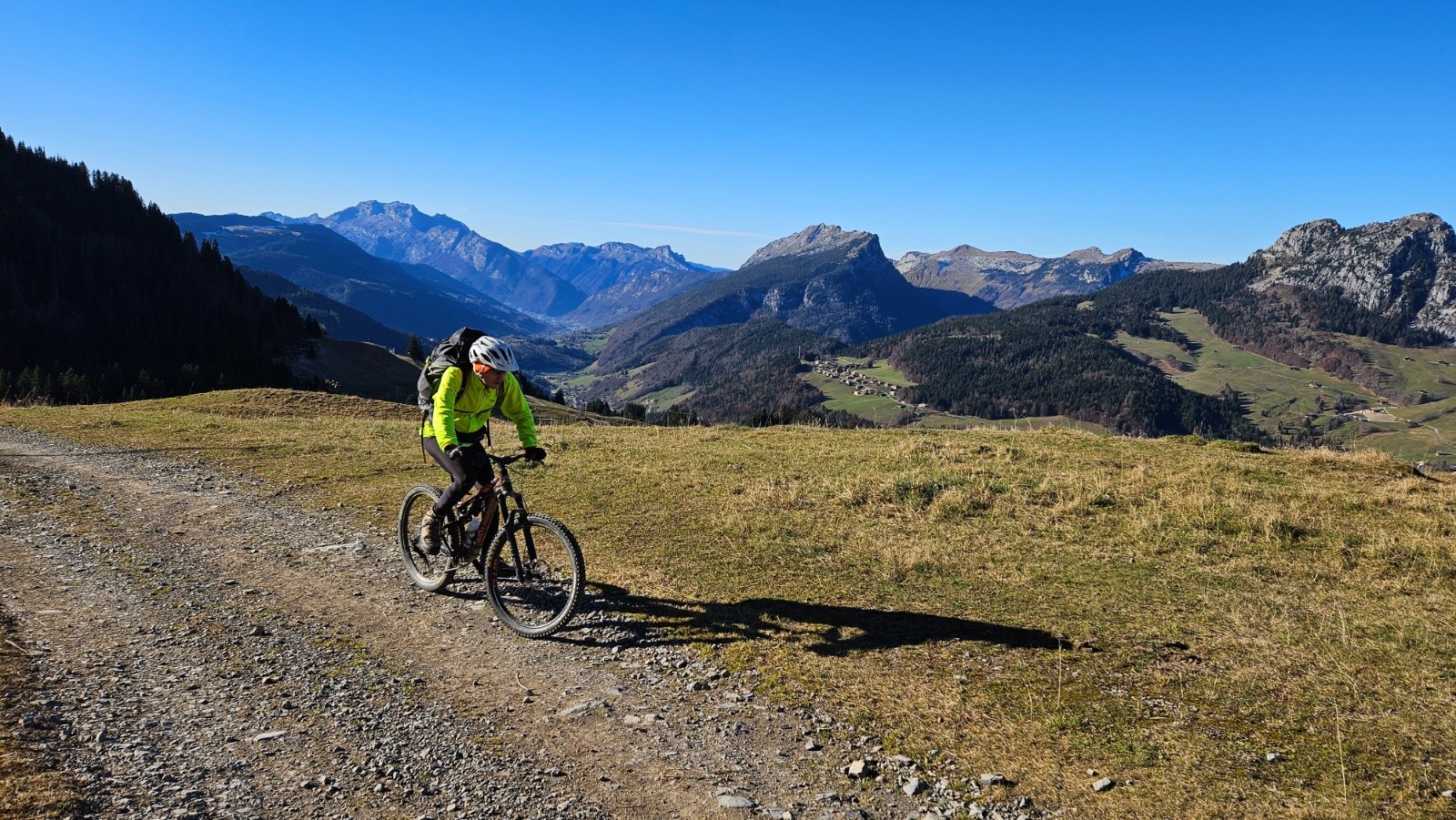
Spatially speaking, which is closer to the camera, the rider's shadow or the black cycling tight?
the rider's shadow

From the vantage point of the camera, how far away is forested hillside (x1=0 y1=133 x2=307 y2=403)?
11706cm

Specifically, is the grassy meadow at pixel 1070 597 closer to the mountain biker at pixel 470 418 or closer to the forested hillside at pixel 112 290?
the mountain biker at pixel 470 418

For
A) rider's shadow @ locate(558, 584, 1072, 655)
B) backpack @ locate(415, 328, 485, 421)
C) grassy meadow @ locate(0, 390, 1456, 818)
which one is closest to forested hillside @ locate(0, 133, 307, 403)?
grassy meadow @ locate(0, 390, 1456, 818)

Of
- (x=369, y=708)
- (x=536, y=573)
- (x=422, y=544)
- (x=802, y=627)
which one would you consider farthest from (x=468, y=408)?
(x=802, y=627)

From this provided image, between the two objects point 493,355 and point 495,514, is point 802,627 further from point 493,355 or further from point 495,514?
point 493,355

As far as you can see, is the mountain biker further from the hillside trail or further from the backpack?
the hillside trail

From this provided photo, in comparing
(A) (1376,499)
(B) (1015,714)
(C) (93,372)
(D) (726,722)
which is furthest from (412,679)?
(C) (93,372)

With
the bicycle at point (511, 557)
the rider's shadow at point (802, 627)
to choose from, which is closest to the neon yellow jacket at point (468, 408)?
the bicycle at point (511, 557)

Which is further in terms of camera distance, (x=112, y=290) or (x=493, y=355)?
(x=112, y=290)

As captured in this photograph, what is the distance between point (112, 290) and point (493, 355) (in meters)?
170

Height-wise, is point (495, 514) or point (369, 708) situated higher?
point (495, 514)

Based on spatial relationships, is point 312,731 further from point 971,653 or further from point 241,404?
point 241,404

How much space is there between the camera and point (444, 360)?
930 centimetres

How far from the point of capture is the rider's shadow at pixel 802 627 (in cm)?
832
